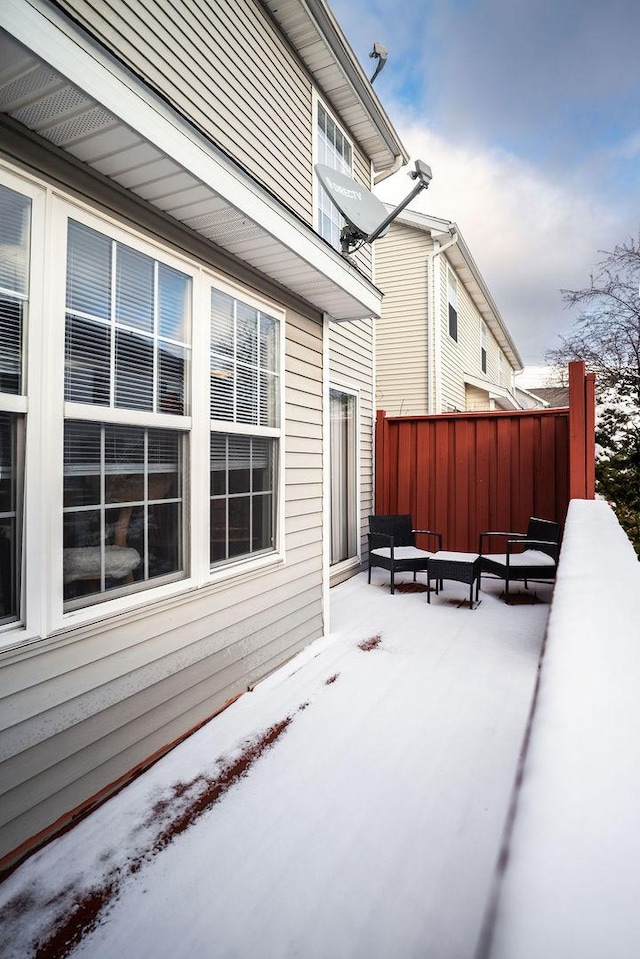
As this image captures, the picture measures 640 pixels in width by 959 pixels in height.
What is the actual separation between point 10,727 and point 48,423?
107 centimetres

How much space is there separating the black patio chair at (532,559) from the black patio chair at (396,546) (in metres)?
0.68

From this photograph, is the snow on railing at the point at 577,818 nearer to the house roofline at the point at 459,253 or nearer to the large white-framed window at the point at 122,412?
the large white-framed window at the point at 122,412

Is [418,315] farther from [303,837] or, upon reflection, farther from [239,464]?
[303,837]

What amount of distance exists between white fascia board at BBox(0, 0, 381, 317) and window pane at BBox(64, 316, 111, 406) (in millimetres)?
744

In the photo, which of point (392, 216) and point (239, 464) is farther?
point (392, 216)

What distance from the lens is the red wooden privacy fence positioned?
5902mm

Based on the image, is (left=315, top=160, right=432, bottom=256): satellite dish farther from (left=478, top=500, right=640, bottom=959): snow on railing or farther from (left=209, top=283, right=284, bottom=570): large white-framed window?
(left=478, top=500, right=640, bottom=959): snow on railing

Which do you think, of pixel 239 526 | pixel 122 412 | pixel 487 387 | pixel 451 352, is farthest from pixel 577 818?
pixel 487 387

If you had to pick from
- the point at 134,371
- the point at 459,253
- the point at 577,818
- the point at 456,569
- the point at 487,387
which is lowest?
the point at 456,569

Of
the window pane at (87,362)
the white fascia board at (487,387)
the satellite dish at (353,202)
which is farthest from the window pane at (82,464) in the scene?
the white fascia board at (487,387)

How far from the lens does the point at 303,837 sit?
1.89 meters

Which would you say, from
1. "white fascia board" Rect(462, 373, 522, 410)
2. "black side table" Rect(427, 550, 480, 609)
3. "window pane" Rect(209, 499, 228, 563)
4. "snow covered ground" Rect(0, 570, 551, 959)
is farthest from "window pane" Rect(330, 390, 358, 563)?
"white fascia board" Rect(462, 373, 522, 410)

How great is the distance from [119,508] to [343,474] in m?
3.95

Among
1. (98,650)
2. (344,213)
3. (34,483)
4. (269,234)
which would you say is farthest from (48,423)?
(344,213)
